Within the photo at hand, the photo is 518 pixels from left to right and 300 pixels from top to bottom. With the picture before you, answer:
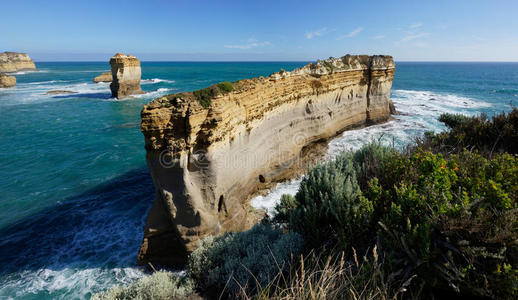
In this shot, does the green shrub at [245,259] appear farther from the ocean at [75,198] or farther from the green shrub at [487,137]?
the green shrub at [487,137]

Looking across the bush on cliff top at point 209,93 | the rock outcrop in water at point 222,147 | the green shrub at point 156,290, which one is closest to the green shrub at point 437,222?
the green shrub at point 156,290

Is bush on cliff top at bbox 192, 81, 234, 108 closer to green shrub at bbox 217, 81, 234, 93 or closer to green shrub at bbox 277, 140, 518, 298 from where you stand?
green shrub at bbox 217, 81, 234, 93

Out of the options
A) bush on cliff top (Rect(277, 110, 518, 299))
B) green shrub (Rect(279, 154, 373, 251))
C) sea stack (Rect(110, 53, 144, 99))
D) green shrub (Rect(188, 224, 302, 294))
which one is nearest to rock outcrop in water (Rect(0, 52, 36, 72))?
sea stack (Rect(110, 53, 144, 99))

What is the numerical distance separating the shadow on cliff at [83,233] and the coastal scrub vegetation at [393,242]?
5595mm

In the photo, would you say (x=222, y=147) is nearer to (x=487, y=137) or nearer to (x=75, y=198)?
(x=487, y=137)

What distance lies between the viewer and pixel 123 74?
44250 mm

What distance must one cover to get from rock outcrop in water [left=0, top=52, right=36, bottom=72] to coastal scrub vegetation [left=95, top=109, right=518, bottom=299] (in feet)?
481

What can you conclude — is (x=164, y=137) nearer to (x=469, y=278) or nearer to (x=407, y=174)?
(x=407, y=174)

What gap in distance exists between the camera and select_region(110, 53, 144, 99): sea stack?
1689 inches

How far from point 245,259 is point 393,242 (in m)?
2.97

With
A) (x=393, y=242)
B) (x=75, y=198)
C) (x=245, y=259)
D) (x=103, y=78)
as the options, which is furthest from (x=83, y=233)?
(x=103, y=78)

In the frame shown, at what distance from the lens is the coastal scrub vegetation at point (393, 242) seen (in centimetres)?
319

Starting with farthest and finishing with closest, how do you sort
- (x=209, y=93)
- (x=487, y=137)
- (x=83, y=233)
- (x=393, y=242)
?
(x=83, y=233) < (x=209, y=93) < (x=487, y=137) < (x=393, y=242)

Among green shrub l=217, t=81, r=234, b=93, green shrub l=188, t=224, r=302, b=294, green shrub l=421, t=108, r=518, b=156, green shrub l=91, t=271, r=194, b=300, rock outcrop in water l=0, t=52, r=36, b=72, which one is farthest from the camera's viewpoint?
rock outcrop in water l=0, t=52, r=36, b=72
